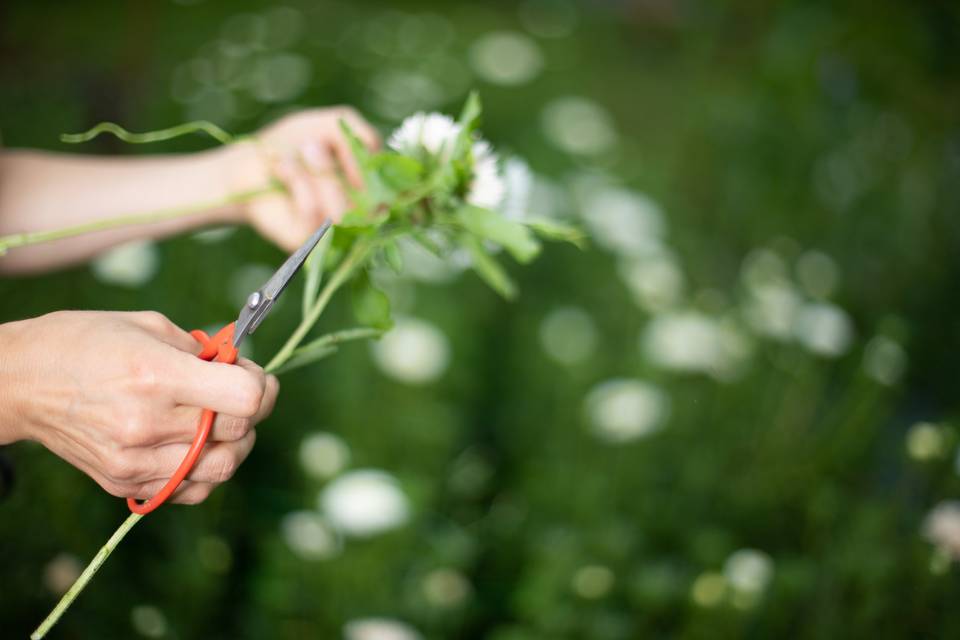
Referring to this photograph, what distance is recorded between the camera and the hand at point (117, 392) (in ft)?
1.45

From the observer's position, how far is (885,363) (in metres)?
1.22

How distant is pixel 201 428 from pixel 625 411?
911 millimetres

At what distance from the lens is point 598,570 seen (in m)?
1.02

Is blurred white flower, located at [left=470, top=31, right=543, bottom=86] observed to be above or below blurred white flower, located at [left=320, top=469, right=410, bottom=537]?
above

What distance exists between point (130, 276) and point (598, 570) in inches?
30.7

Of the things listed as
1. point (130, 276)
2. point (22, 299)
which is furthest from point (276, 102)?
point (22, 299)

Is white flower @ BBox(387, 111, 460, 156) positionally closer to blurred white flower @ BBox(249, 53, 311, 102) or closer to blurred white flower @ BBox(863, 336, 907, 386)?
blurred white flower @ BBox(863, 336, 907, 386)

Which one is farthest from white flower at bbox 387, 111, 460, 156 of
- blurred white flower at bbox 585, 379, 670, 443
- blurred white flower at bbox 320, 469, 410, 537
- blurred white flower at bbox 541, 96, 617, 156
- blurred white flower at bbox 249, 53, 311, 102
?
blurred white flower at bbox 541, 96, 617, 156

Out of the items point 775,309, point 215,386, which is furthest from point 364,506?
point 775,309

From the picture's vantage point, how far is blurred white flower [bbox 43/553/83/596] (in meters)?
0.82

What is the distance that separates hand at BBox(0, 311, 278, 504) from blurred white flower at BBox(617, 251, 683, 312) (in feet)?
3.75

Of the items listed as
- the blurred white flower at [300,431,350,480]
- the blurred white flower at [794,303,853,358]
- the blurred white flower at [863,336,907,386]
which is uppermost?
the blurred white flower at [863,336,907,386]

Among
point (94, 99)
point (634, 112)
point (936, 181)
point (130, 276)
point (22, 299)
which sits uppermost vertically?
point (936, 181)

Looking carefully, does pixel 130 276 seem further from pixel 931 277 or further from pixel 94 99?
pixel 931 277
